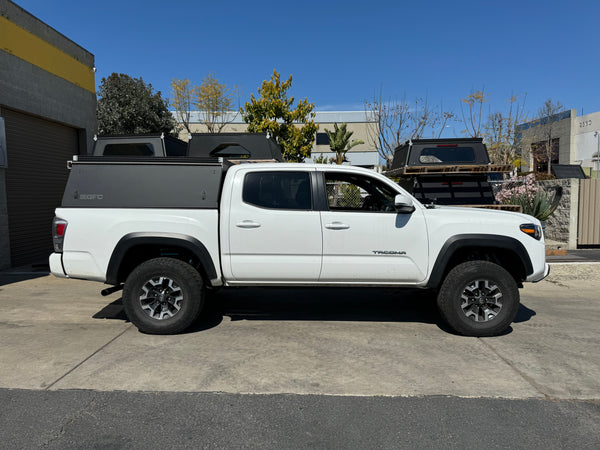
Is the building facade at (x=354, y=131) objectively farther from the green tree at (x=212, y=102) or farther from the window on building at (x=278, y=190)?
the window on building at (x=278, y=190)

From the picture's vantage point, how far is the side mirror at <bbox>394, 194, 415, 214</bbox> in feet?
15.8

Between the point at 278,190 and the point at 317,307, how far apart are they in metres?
2.03

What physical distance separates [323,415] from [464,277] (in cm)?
243

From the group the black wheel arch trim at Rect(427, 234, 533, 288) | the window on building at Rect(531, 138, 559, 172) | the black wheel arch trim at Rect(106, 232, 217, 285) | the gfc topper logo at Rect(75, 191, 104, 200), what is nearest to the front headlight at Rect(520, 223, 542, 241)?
the black wheel arch trim at Rect(427, 234, 533, 288)

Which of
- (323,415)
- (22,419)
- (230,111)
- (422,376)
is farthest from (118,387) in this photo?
(230,111)

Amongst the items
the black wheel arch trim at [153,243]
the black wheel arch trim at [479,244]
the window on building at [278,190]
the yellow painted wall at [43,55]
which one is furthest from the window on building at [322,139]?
the black wheel arch trim at [153,243]

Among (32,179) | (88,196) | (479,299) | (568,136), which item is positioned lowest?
(479,299)

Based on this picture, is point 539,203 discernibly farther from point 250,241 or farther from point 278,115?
point 278,115

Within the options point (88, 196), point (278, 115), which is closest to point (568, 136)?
point (278, 115)

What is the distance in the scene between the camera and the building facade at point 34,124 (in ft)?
31.1

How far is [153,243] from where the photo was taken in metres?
4.90

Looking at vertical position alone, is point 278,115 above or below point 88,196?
above

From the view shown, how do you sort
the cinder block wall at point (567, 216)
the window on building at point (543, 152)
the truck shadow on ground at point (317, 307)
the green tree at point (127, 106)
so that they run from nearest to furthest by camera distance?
the truck shadow on ground at point (317, 307), the cinder block wall at point (567, 216), the green tree at point (127, 106), the window on building at point (543, 152)

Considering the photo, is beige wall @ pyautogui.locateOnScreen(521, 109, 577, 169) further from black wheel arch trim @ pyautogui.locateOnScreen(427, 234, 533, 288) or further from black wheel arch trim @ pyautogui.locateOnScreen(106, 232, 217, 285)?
black wheel arch trim @ pyautogui.locateOnScreen(106, 232, 217, 285)
